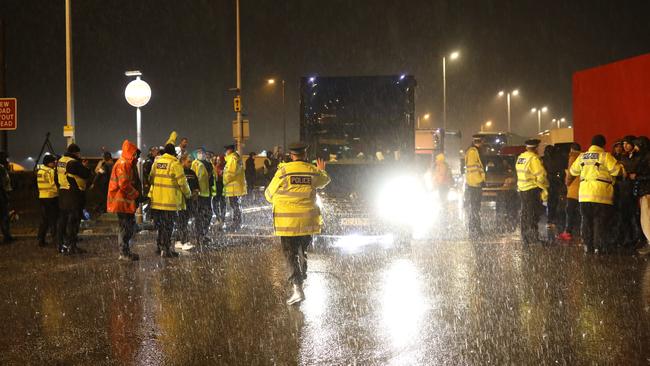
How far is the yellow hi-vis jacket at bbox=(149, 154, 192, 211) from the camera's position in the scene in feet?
34.1

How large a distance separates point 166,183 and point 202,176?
2030 millimetres

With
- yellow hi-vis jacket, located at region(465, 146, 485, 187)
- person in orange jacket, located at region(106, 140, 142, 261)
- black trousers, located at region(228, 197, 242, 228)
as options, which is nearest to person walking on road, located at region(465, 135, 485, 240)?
yellow hi-vis jacket, located at region(465, 146, 485, 187)

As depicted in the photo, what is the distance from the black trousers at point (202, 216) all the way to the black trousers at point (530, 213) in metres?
5.87

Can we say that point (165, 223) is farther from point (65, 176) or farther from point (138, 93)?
point (138, 93)

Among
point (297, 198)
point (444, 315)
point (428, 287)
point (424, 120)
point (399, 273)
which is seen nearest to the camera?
point (444, 315)

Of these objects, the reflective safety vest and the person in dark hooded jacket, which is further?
the reflective safety vest

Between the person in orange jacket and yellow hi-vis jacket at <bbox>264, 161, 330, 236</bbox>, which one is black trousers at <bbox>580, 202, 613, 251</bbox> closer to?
yellow hi-vis jacket at <bbox>264, 161, 330, 236</bbox>

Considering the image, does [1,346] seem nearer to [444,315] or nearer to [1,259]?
[444,315]

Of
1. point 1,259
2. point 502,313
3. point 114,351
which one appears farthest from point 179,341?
point 1,259

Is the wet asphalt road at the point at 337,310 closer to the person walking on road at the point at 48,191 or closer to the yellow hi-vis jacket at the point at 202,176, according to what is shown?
the person walking on road at the point at 48,191

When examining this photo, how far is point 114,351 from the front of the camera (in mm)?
5336

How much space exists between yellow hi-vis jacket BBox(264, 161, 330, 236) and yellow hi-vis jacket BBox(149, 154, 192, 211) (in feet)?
12.8

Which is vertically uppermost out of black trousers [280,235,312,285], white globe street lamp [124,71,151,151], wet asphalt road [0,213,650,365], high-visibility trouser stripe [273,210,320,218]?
white globe street lamp [124,71,151,151]

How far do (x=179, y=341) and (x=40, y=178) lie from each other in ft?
25.4
